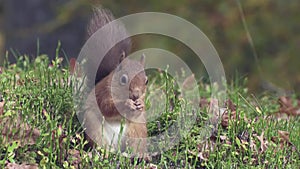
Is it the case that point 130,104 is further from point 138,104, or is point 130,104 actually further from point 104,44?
point 104,44

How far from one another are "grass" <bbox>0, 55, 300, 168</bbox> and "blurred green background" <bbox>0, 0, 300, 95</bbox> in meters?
4.72

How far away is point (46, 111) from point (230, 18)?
216 inches

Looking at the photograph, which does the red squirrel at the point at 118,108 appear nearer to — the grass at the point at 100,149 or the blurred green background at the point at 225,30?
the grass at the point at 100,149

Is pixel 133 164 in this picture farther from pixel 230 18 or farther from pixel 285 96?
pixel 230 18

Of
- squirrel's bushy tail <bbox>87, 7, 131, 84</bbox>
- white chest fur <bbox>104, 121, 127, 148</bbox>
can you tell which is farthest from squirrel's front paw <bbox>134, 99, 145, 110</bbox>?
squirrel's bushy tail <bbox>87, 7, 131, 84</bbox>

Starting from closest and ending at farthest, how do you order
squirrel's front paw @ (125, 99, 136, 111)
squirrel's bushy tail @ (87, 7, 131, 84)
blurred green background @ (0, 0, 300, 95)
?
squirrel's front paw @ (125, 99, 136, 111) < squirrel's bushy tail @ (87, 7, 131, 84) < blurred green background @ (0, 0, 300, 95)

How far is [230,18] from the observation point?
9555mm

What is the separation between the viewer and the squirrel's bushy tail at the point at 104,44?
4230 millimetres

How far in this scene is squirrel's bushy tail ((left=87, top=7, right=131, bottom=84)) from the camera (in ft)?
13.9

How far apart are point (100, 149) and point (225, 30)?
5.71 meters

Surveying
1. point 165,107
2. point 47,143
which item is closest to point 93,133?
point 47,143

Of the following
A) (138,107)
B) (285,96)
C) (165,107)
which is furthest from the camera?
(285,96)

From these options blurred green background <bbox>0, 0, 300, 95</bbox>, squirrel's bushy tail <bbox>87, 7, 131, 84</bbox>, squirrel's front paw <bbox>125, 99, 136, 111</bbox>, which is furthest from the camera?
blurred green background <bbox>0, 0, 300, 95</bbox>

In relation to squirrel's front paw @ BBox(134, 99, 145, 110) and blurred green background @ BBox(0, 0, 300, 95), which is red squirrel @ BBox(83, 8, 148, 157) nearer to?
squirrel's front paw @ BBox(134, 99, 145, 110)
